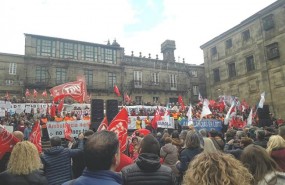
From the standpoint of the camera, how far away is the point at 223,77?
1446 inches

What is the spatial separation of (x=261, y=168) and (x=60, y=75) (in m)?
31.8

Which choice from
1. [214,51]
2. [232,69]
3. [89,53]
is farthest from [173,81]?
[89,53]

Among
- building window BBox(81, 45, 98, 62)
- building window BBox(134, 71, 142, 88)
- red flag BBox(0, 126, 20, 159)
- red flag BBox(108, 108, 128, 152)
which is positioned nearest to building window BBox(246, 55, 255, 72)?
building window BBox(134, 71, 142, 88)

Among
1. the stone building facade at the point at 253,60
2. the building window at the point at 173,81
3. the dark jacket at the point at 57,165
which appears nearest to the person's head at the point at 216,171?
the dark jacket at the point at 57,165

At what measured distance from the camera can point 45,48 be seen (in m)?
31.9

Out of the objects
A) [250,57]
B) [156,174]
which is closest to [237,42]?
[250,57]

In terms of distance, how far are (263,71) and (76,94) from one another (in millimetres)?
23170

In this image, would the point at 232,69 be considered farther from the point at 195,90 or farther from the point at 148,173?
the point at 148,173

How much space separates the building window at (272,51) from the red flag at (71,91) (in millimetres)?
22696

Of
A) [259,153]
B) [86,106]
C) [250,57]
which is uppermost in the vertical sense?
[250,57]

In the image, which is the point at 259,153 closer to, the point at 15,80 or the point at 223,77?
the point at 15,80

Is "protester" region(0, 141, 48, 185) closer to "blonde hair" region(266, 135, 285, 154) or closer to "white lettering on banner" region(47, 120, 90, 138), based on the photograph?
"blonde hair" region(266, 135, 285, 154)

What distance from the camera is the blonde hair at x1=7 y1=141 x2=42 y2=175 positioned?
3160mm

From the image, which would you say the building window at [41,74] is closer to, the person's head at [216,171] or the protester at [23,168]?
the protester at [23,168]
